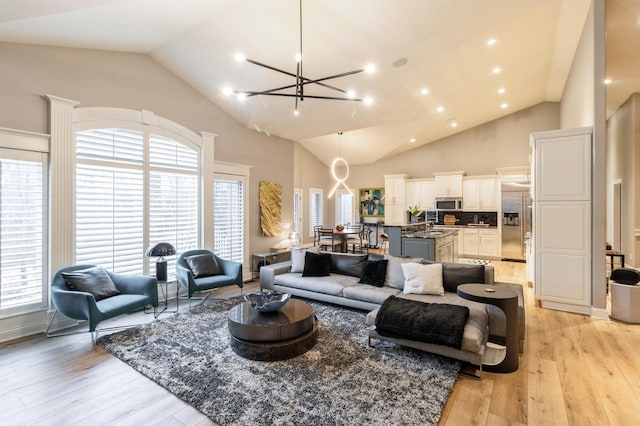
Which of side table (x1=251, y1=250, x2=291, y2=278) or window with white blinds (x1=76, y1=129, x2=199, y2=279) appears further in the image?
side table (x1=251, y1=250, x2=291, y2=278)

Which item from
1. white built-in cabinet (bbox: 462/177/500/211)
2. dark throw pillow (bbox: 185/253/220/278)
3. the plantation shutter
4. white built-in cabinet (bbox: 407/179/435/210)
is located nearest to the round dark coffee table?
dark throw pillow (bbox: 185/253/220/278)

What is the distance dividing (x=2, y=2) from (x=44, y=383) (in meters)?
3.36

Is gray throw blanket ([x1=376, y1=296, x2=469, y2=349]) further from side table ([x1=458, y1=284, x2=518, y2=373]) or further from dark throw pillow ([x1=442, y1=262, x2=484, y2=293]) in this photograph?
dark throw pillow ([x1=442, y1=262, x2=484, y2=293])

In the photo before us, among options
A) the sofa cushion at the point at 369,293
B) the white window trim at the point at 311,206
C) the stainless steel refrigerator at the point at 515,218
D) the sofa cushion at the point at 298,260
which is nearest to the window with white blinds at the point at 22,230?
the sofa cushion at the point at 298,260

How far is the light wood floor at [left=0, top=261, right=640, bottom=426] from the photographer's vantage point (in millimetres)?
2246

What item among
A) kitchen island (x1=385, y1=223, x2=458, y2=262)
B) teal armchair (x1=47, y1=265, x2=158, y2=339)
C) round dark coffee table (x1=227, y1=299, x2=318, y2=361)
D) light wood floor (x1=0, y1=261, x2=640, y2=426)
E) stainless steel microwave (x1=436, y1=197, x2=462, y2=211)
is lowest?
light wood floor (x1=0, y1=261, x2=640, y2=426)

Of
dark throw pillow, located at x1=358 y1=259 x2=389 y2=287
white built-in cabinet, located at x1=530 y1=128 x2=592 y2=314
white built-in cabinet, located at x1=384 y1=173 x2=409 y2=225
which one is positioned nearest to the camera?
white built-in cabinet, located at x1=530 y1=128 x2=592 y2=314

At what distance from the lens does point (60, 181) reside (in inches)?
152

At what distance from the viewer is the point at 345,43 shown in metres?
4.40

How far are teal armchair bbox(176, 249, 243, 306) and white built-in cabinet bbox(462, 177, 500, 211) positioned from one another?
711 cm

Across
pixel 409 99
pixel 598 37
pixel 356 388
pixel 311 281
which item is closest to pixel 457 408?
pixel 356 388

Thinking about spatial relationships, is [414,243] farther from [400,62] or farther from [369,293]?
[400,62]

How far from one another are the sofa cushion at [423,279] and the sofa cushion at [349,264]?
85 cm

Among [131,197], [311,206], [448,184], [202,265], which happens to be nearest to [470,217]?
[448,184]
